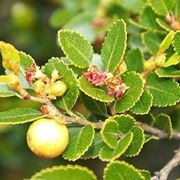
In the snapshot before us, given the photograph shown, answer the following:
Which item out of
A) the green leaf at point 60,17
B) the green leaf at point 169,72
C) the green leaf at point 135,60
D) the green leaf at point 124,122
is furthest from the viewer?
the green leaf at point 60,17

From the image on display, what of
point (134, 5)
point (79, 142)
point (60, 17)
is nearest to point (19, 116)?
point (79, 142)

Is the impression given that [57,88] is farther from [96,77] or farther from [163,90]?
[163,90]

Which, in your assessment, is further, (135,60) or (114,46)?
(135,60)

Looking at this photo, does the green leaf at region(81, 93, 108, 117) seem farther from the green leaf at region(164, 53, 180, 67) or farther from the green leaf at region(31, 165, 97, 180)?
the green leaf at region(31, 165, 97, 180)

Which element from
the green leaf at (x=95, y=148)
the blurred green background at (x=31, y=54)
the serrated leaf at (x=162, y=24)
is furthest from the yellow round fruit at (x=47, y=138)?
the blurred green background at (x=31, y=54)

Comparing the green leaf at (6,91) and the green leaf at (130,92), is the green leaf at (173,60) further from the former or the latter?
the green leaf at (6,91)
